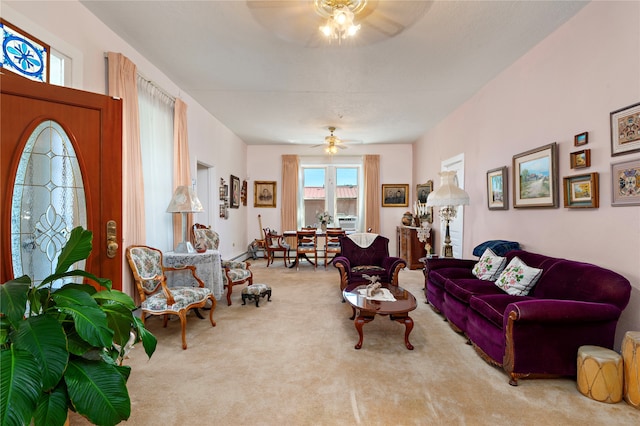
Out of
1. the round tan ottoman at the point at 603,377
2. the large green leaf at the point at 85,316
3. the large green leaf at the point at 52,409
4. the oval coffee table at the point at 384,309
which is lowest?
the round tan ottoman at the point at 603,377

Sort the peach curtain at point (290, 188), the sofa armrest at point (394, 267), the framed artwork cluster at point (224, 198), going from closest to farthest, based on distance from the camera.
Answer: the sofa armrest at point (394, 267)
the framed artwork cluster at point (224, 198)
the peach curtain at point (290, 188)

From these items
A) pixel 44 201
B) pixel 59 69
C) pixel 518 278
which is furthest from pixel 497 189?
pixel 59 69

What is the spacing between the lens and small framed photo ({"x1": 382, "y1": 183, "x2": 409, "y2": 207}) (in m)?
8.20

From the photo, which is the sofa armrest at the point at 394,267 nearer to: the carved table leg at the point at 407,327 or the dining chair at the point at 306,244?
the carved table leg at the point at 407,327

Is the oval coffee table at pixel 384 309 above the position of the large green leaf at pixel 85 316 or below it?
below

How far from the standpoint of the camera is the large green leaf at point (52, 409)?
1.23 meters

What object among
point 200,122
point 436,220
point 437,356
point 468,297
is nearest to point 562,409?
point 437,356

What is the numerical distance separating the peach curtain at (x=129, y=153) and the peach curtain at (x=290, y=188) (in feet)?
16.6

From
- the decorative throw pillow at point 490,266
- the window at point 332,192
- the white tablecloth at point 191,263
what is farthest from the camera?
the window at point 332,192

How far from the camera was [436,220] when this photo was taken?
664cm

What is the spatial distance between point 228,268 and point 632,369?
169 inches

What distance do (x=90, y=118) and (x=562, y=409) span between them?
13.0 feet

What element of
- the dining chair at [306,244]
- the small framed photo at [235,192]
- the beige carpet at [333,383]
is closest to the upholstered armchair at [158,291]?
the beige carpet at [333,383]

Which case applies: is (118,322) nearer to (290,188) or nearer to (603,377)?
(603,377)
